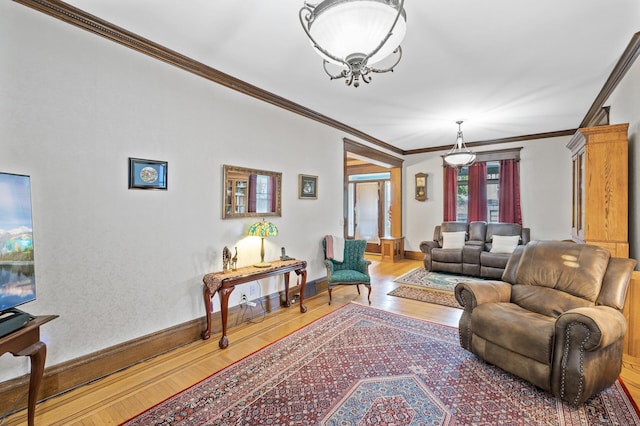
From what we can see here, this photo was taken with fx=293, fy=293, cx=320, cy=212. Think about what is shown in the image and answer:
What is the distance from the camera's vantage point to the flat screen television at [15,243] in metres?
1.51

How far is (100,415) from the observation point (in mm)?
1867

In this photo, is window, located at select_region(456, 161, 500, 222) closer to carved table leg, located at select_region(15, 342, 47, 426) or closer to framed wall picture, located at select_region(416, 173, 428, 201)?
framed wall picture, located at select_region(416, 173, 428, 201)

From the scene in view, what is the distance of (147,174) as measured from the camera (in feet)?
8.30

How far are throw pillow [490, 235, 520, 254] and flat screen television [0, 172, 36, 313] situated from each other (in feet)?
20.2

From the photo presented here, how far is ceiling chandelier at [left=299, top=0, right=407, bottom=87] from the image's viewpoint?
1370mm

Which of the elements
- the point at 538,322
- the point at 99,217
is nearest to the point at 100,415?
the point at 99,217

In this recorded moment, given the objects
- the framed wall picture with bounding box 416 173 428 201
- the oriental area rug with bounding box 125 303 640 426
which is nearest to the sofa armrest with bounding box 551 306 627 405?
the oriental area rug with bounding box 125 303 640 426

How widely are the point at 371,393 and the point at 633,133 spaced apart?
3.34m

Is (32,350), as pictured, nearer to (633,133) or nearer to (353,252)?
(353,252)

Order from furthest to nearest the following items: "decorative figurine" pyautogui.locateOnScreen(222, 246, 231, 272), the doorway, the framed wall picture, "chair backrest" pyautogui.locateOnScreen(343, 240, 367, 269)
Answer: the doorway
the framed wall picture
"chair backrest" pyautogui.locateOnScreen(343, 240, 367, 269)
"decorative figurine" pyautogui.locateOnScreen(222, 246, 231, 272)

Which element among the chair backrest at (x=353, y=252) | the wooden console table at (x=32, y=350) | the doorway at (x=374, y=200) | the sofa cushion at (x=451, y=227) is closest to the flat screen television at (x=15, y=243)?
the wooden console table at (x=32, y=350)

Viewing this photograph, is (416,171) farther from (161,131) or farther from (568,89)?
(161,131)

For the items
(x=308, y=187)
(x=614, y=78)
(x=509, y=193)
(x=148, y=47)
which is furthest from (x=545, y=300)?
(x=509, y=193)

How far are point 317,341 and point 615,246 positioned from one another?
9.89 feet
